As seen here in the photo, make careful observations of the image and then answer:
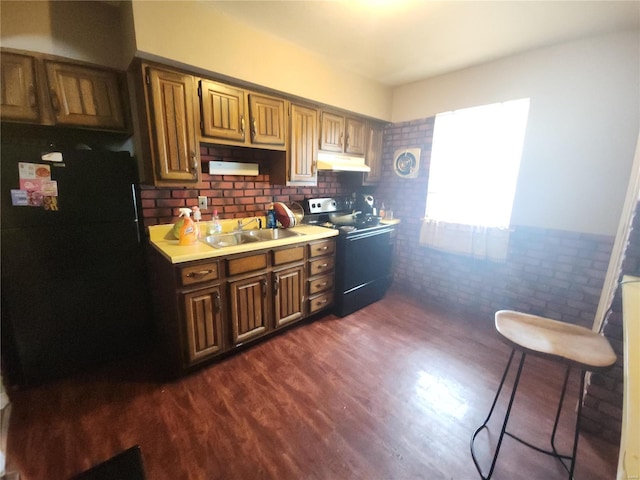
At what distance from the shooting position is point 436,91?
2.87 m

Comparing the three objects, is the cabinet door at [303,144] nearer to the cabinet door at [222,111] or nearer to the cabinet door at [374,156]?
the cabinet door at [222,111]

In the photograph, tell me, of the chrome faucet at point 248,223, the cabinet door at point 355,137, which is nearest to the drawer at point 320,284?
the chrome faucet at point 248,223

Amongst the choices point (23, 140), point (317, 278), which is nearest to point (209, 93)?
point (23, 140)

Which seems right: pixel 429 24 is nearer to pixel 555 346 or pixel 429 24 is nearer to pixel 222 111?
pixel 222 111

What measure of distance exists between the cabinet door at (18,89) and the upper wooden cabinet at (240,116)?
0.92 m

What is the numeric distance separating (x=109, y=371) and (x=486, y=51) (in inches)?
154

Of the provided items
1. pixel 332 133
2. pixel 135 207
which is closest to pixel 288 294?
pixel 135 207

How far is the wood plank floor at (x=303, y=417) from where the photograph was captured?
1.30 metres

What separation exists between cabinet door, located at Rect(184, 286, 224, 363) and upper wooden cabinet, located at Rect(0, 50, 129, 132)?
133 centimetres

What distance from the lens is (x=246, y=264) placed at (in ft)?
6.55

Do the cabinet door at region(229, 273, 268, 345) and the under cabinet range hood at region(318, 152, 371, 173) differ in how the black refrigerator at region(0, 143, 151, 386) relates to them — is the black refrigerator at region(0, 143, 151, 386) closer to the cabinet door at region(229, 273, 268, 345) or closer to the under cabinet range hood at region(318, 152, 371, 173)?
the cabinet door at region(229, 273, 268, 345)

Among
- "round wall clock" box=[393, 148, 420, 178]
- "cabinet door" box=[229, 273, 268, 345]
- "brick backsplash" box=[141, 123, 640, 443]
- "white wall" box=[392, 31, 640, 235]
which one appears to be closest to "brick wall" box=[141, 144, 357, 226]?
"brick backsplash" box=[141, 123, 640, 443]

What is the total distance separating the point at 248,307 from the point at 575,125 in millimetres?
2950

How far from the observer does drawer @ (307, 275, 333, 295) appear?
8.23 feet
